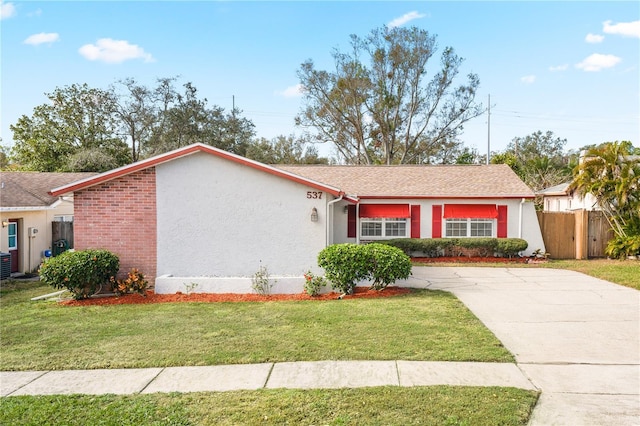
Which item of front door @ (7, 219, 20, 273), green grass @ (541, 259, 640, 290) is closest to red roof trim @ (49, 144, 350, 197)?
front door @ (7, 219, 20, 273)

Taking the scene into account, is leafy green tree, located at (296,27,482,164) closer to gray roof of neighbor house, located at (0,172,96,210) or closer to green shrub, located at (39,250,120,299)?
gray roof of neighbor house, located at (0,172,96,210)

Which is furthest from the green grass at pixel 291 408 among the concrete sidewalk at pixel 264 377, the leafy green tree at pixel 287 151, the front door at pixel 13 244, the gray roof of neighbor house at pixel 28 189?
the leafy green tree at pixel 287 151

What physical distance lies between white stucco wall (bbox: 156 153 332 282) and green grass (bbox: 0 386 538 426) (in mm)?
6500

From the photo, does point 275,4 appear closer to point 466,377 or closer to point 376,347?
point 376,347

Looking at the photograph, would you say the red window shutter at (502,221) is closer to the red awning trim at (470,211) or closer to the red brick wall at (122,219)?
the red awning trim at (470,211)

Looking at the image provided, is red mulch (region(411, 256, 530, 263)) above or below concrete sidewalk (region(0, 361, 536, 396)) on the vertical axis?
above

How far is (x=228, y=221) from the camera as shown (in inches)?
444

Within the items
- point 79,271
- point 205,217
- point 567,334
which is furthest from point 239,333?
point 567,334

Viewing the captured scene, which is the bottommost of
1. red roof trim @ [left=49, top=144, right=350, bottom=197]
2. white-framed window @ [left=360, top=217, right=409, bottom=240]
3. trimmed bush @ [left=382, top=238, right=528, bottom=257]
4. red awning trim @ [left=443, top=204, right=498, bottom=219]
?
trimmed bush @ [left=382, top=238, right=528, bottom=257]

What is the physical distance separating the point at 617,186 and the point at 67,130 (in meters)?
39.4

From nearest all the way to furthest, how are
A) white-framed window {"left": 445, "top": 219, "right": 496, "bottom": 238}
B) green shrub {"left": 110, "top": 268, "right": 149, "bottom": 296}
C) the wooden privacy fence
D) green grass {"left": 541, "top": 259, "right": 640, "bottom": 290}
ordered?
green shrub {"left": 110, "top": 268, "right": 149, "bottom": 296} → green grass {"left": 541, "top": 259, "right": 640, "bottom": 290} → the wooden privacy fence → white-framed window {"left": 445, "top": 219, "right": 496, "bottom": 238}

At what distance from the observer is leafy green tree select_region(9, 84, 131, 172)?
35.2m

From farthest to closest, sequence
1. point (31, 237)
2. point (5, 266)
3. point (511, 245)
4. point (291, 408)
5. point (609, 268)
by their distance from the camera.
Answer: point (511, 245)
point (31, 237)
point (609, 268)
point (5, 266)
point (291, 408)

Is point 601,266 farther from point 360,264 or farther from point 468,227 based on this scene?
point 360,264
